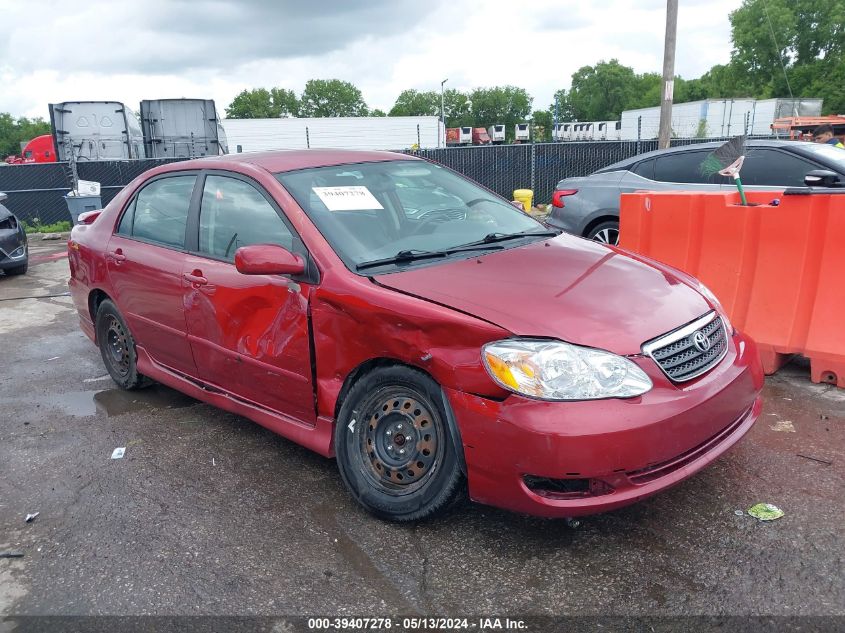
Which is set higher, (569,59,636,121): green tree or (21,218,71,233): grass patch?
(569,59,636,121): green tree

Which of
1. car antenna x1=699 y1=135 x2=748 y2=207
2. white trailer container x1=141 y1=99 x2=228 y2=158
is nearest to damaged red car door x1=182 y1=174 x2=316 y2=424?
car antenna x1=699 y1=135 x2=748 y2=207

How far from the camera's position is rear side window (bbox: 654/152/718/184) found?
7301mm

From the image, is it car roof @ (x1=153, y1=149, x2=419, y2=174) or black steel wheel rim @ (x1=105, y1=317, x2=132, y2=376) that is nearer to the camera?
car roof @ (x1=153, y1=149, x2=419, y2=174)

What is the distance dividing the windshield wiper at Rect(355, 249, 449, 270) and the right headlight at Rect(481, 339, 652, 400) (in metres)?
0.80

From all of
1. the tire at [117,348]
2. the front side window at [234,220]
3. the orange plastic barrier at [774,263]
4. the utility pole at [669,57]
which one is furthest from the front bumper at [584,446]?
the utility pole at [669,57]

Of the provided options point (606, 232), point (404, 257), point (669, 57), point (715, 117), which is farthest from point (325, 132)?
point (404, 257)

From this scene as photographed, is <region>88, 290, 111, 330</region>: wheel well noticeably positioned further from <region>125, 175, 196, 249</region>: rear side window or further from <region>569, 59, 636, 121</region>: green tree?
<region>569, 59, 636, 121</region>: green tree

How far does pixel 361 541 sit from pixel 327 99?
124231 millimetres

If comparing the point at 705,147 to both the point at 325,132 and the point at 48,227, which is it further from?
the point at 325,132

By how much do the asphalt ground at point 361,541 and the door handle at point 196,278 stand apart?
0.98m

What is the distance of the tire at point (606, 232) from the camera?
25.3ft

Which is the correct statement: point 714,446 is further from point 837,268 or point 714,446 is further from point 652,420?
point 837,268

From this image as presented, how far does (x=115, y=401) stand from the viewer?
492 cm

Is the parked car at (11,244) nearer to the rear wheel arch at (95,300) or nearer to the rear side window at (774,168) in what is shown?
the rear wheel arch at (95,300)
